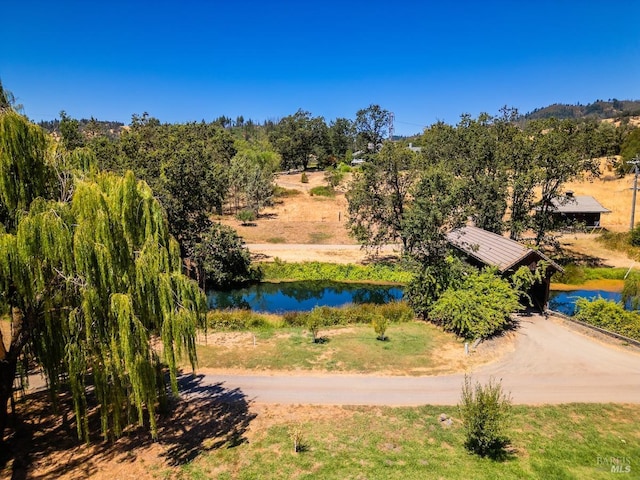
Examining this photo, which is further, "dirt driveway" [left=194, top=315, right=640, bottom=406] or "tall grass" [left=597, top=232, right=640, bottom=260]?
"tall grass" [left=597, top=232, right=640, bottom=260]

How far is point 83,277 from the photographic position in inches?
382

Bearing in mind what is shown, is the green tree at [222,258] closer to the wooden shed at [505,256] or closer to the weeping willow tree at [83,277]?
the wooden shed at [505,256]

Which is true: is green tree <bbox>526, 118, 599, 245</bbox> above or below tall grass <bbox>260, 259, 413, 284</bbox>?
above

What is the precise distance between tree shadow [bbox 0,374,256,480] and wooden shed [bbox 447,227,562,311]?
16.8 metres

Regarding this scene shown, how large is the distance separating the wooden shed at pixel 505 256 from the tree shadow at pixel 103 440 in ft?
55.1

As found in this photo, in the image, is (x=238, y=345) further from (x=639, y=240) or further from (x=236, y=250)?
(x=639, y=240)

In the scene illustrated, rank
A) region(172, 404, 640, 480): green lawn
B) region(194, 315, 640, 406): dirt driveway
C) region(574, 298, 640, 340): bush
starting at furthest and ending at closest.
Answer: region(574, 298, 640, 340): bush → region(194, 315, 640, 406): dirt driveway → region(172, 404, 640, 480): green lawn

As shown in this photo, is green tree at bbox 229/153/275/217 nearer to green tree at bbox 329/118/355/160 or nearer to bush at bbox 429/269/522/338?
bush at bbox 429/269/522/338

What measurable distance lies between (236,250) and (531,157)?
25.2m

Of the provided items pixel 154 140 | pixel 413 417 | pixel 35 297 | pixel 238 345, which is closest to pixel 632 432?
pixel 413 417

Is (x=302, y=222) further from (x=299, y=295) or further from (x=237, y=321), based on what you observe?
(x=237, y=321)

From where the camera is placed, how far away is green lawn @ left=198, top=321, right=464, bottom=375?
18.2 metres

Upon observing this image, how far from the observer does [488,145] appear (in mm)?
36281

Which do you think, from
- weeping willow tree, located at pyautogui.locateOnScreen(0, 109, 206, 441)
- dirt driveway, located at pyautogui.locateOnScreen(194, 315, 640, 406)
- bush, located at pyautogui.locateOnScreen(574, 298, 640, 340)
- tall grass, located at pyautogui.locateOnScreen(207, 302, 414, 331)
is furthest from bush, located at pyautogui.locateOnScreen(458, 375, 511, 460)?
bush, located at pyautogui.locateOnScreen(574, 298, 640, 340)
